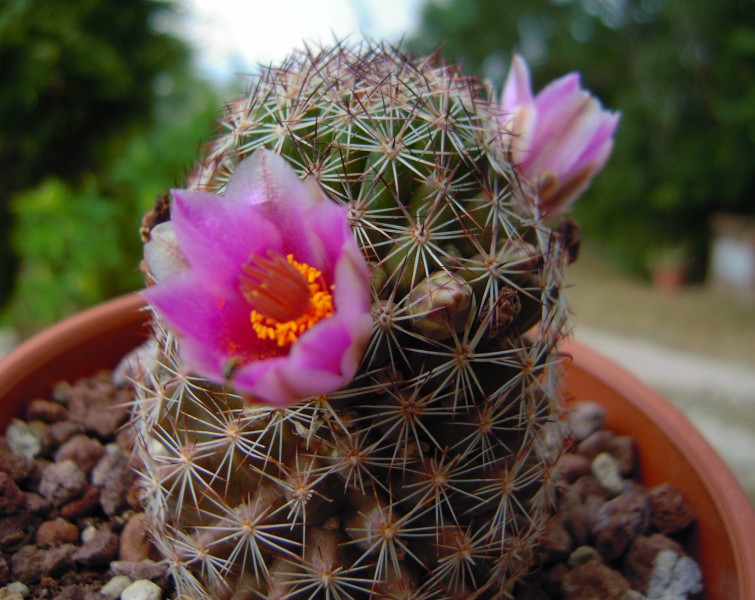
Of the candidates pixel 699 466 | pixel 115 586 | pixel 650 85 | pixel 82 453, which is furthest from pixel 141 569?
pixel 650 85

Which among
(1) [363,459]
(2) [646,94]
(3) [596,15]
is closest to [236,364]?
(1) [363,459]

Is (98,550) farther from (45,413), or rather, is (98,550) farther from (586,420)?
(586,420)

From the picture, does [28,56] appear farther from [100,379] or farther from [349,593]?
[349,593]

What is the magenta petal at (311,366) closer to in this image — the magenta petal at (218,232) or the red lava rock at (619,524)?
the magenta petal at (218,232)

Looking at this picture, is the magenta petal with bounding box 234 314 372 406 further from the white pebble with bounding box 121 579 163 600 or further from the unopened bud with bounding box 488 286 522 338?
the white pebble with bounding box 121 579 163 600

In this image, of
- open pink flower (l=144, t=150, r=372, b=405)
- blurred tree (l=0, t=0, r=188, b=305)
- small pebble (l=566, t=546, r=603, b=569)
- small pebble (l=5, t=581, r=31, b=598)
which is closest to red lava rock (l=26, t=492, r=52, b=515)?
small pebble (l=5, t=581, r=31, b=598)
